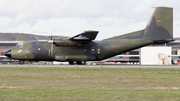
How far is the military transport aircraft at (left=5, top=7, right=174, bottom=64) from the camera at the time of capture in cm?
3331

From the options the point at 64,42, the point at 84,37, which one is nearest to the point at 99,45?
the point at 84,37

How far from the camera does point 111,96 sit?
1109 cm

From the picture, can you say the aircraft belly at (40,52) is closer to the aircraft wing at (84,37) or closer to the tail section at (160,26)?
the aircraft wing at (84,37)

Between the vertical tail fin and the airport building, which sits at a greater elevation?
the vertical tail fin

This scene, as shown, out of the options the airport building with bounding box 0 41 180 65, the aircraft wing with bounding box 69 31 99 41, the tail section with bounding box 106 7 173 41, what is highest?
the tail section with bounding box 106 7 173 41

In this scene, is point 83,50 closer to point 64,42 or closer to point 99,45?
point 99,45

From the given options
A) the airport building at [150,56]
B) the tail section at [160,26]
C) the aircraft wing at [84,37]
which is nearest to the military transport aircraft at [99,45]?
the tail section at [160,26]

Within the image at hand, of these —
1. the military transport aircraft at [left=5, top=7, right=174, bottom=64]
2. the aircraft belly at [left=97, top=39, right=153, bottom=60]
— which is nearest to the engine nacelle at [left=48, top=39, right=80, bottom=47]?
the military transport aircraft at [left=5, top=7, right=174, bottom=64]

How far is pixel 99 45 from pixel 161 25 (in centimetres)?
966

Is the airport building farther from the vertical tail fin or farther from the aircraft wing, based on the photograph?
the aircraft wing

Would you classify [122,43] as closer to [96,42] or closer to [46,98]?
[96,42]

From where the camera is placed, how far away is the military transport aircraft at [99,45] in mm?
33312

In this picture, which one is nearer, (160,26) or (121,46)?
(160,26)

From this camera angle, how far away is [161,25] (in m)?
33.4
